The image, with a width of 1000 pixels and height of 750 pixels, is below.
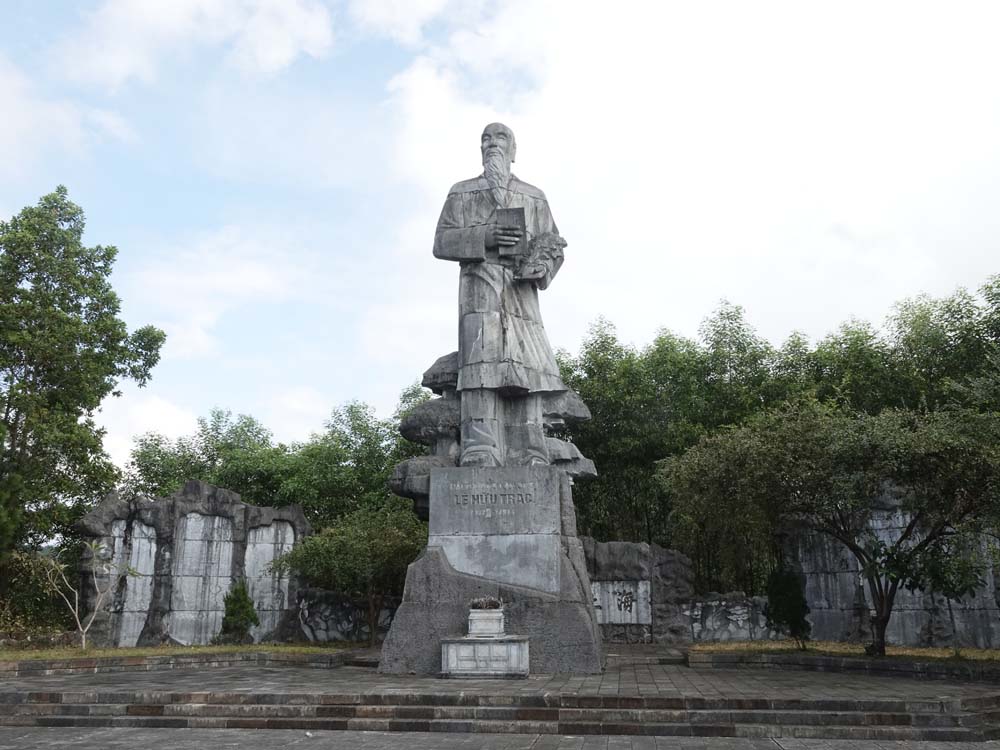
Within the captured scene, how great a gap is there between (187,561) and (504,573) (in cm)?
1088

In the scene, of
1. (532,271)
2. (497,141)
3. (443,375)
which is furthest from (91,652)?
(497,141)

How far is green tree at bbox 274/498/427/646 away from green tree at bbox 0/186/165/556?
6.26 meters

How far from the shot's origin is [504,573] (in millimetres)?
13188

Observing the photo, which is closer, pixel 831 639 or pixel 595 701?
pixel 595 701

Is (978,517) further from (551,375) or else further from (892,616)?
(551,375)

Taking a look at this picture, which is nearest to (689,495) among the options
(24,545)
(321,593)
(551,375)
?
(551,375)

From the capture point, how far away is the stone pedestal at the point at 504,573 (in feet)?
41.4

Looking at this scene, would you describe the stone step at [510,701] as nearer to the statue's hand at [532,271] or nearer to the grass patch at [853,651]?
the grass patch at [853,651]

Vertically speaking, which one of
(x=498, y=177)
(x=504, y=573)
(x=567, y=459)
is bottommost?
(x=504, y=573)

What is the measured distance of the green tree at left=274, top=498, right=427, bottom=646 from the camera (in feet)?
64.3

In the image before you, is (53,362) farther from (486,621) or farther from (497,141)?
(486,621)

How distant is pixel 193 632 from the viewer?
67.0 feet

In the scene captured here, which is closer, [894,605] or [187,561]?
[894,605]

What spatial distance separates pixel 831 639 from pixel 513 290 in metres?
11.2
